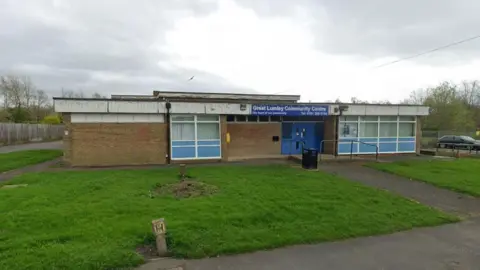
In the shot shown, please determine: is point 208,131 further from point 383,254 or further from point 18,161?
point 383,254

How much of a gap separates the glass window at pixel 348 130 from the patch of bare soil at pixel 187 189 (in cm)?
1194

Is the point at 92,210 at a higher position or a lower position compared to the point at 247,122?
lower

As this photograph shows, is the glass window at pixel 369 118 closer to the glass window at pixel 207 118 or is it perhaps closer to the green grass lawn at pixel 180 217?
the glass window at pixel 207 118

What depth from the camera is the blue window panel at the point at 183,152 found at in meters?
16.3

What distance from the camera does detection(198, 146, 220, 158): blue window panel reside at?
1672 cm

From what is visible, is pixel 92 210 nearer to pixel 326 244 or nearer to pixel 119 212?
pixel 119 212

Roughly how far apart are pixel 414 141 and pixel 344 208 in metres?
15.7

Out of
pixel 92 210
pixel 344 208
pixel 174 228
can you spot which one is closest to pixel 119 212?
pixel 92 210

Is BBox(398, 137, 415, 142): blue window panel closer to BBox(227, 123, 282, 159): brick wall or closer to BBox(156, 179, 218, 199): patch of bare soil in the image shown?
BBox(227, 123, 282, 159): brick wall

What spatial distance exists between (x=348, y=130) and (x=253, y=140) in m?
5.83

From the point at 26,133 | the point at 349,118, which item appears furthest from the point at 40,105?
the point at 349,118

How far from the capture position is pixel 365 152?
19656 millimetres

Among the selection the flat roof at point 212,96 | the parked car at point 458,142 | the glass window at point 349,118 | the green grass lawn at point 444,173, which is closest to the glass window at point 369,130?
the glass window at point 349,118

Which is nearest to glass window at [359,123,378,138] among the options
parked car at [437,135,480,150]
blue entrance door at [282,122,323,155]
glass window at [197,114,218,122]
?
blue entrance door at [282,122,323,155]
